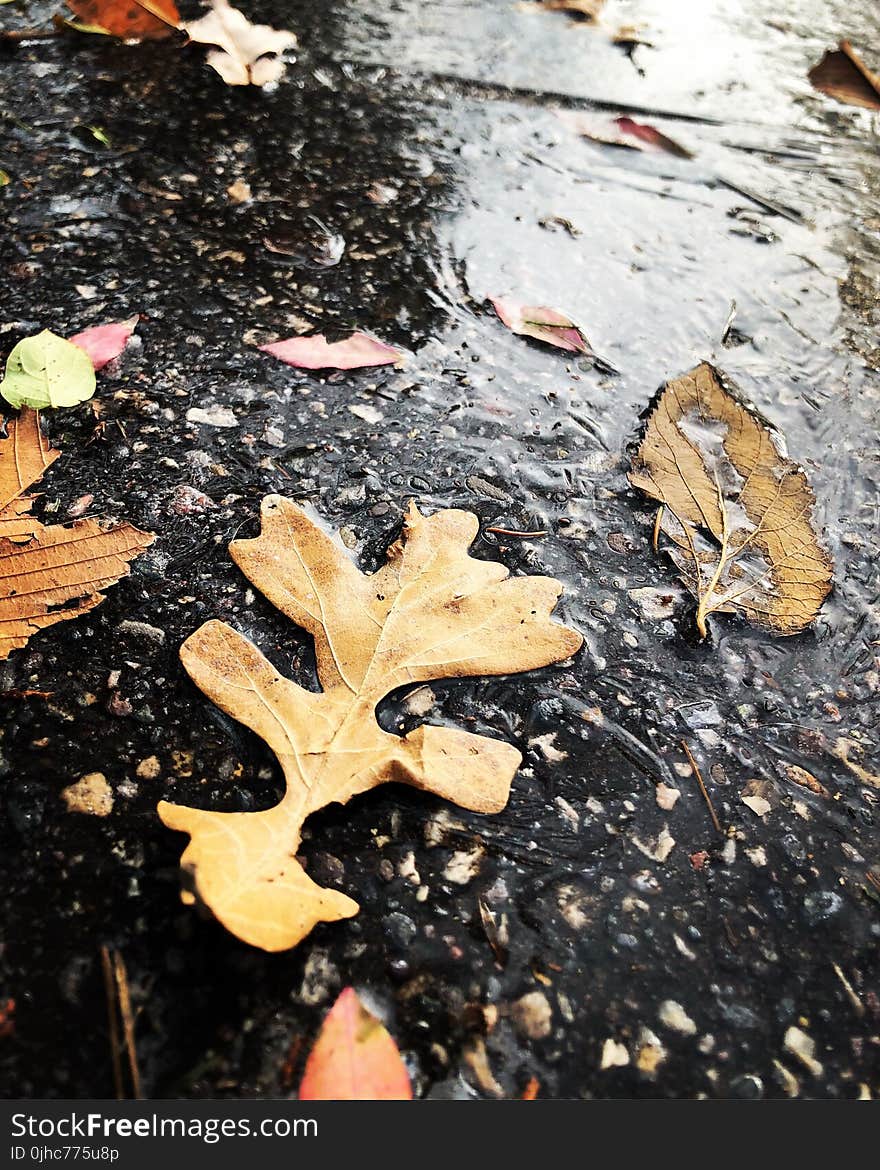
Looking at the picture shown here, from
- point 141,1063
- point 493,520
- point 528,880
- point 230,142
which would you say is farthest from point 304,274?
point 141,1063

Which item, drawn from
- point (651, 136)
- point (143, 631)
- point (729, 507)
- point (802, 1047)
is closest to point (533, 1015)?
point (802, 1047)

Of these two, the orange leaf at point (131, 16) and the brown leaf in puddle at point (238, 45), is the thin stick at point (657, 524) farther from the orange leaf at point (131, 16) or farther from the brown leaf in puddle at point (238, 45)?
the orange leaf at point (131, 16)

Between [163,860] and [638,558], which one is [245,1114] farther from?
[638,558]

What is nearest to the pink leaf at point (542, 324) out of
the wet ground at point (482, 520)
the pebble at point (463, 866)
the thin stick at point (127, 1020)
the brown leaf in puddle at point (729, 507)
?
the wet ground at point (482, 520)

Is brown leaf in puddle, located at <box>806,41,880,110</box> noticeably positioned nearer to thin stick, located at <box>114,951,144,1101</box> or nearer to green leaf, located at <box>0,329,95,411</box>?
green leaf, located at <box>0,329,95,411</box>

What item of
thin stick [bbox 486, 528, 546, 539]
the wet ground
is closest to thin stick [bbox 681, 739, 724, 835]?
the wet ground

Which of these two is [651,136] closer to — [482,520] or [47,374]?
[482,520]
